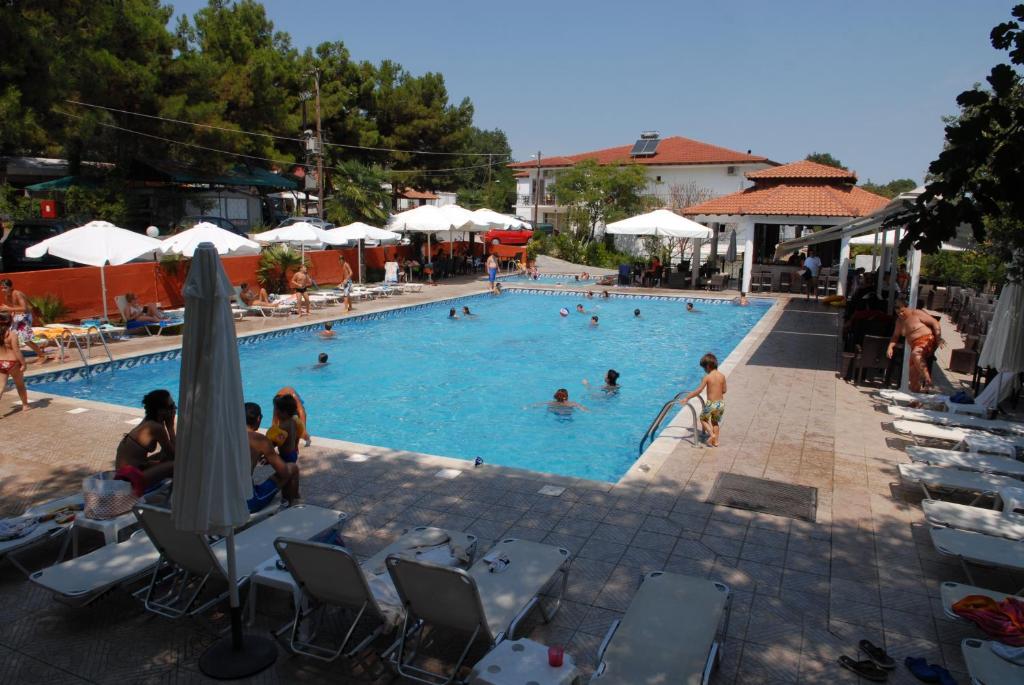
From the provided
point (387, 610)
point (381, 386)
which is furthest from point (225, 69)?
point (387, 610)

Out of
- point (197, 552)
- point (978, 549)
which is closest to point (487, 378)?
point (197, 552)

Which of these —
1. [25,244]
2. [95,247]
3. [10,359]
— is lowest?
[10,359]

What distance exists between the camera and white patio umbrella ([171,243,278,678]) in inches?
150

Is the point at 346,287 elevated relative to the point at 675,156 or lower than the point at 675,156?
lower

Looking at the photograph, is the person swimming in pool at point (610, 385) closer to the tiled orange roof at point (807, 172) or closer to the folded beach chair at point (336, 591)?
the folded beach chair at point (336, 591)

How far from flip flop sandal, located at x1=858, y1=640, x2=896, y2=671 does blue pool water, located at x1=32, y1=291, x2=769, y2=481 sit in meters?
5.36

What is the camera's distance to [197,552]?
4387 mm

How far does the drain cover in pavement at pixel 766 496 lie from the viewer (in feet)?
20.7

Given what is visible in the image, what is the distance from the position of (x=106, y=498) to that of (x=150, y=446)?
0.86m

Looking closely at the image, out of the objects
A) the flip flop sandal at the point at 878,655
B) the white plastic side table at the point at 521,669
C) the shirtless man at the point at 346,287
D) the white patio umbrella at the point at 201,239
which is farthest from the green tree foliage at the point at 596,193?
the white plastic side table at the point at 521,669

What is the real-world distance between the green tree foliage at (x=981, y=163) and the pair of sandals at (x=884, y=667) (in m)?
2.42

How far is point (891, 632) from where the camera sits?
4406mm

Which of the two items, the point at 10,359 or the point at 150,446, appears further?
the point at 10,359

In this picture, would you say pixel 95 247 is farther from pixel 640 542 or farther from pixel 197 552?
pixel 640 542
